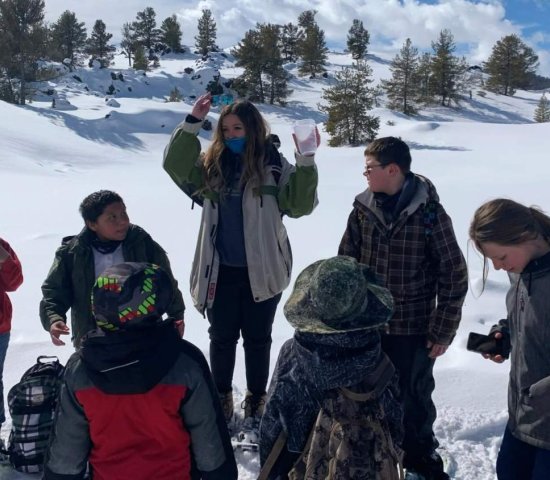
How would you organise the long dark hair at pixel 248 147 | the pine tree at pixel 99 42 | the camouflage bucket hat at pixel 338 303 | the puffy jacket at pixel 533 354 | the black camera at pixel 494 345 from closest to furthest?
the camouflage bucket hat at pixel 338 303 → the puffy jacket at pixel 533 354 → the black camera at pixel 494 345 → the long dark hair at pixel 248 147 → the pine tree at pixel 99 42

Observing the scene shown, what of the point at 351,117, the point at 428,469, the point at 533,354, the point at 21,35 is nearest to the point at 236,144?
the point at 533,354

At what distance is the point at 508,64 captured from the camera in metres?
36.5

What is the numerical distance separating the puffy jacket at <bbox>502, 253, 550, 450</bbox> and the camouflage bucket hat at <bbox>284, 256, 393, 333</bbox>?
590 mm

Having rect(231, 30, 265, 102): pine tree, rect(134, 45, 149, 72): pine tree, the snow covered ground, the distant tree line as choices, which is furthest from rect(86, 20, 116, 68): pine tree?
rect(231, 30, 265, 102): pine tree

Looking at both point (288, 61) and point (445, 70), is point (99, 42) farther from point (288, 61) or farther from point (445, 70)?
point (445, 70)

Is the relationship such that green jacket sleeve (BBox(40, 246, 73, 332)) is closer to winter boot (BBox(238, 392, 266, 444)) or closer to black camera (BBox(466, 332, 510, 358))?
winter boot (BBox(238, 392, 266, 444))

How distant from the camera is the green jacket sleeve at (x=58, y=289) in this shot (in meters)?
2.49

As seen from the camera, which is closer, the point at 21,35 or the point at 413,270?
the point at 413,270

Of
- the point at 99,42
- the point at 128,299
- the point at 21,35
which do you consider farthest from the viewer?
the point at 99,42

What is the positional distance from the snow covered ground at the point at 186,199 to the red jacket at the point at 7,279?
68 cm

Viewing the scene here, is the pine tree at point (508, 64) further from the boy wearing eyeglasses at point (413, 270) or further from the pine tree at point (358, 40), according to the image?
the boy wearing eyeglasses at point (413, 270)

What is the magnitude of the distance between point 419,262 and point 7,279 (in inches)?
75.4

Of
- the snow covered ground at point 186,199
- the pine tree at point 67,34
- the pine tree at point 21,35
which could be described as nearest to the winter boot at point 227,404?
the snow covered ground at point 186,199

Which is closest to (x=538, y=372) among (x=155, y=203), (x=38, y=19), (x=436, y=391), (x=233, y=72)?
(x=436, y=391)
